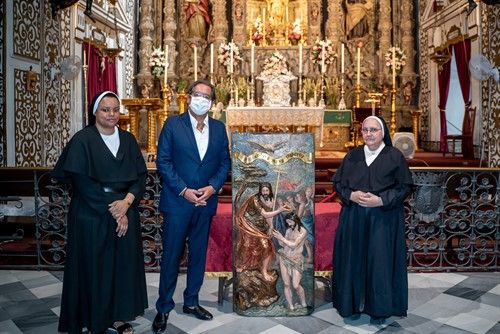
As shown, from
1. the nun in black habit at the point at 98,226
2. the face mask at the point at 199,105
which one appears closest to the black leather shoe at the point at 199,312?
the nun in black habit at the point at 98,226

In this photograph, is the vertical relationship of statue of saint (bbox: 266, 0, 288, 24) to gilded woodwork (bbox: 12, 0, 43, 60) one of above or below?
above

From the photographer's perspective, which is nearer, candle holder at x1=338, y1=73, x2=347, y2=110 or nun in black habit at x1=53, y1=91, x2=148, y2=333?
nun in black habit at x1=53, y1=91, x2=148, y2=333

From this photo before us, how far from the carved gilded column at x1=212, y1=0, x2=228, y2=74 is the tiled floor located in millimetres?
10755

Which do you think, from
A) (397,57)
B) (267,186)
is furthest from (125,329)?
(397,57)

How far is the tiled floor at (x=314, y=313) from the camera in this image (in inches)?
145

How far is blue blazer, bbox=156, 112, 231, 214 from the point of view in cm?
369

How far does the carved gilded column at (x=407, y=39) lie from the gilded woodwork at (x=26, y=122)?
34.7 feet

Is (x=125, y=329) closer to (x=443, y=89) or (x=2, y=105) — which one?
(x=2, y=105)

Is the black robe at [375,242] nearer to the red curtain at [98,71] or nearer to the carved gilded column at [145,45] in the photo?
the red curtain at [98,71]

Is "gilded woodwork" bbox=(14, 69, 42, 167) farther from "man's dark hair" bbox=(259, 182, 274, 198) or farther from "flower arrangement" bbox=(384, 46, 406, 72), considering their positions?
"flower arrangement" bbox=(384, 46, 406, 72)

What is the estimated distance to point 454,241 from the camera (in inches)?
243

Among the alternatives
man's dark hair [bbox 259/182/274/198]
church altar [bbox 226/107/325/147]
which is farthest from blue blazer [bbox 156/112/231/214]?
church altar [bbox 226/107/325/147]

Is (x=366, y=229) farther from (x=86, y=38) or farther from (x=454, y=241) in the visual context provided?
(x=86, y=38)

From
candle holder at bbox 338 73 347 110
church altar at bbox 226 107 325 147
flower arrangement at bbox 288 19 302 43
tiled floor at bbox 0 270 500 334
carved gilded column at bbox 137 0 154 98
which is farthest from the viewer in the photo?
carved gilded column at bbox 137 0 154 98
